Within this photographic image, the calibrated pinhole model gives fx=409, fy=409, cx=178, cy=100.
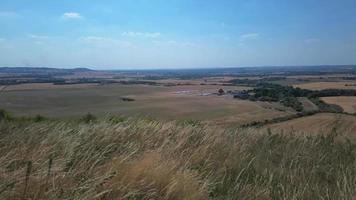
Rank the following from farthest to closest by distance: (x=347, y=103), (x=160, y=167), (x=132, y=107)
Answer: (x=347, y=103)
(x=132, y=107)
(x=160, y=167)

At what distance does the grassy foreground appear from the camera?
3570mm

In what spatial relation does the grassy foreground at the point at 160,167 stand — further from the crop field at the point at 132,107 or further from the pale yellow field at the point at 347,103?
the pale yellow field at the point at 347,103

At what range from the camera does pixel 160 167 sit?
4270mm

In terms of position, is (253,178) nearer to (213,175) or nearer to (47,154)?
(213,175)

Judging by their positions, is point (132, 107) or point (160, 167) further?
point (132, 107)

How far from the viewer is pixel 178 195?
3.89 meters

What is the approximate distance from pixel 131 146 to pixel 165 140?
0.73 m

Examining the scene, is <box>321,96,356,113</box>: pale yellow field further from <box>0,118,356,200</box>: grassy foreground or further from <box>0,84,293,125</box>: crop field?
<box>0,118,356,200</box>: grassy foreground

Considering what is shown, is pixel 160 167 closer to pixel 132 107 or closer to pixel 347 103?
pixel 132 107

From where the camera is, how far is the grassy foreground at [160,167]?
357 centimetres

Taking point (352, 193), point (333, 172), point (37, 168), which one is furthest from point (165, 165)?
point (333, 172)

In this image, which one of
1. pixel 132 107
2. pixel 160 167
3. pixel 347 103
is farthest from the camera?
pixel 347 103

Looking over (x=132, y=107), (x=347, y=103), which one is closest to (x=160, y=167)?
(x=132, y=107)

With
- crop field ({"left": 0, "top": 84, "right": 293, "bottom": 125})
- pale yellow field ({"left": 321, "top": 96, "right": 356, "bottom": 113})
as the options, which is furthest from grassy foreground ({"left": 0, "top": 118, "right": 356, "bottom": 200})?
pale yellow field ({"left": 321, "top": 96, "right": 356, "bottom": 113})
